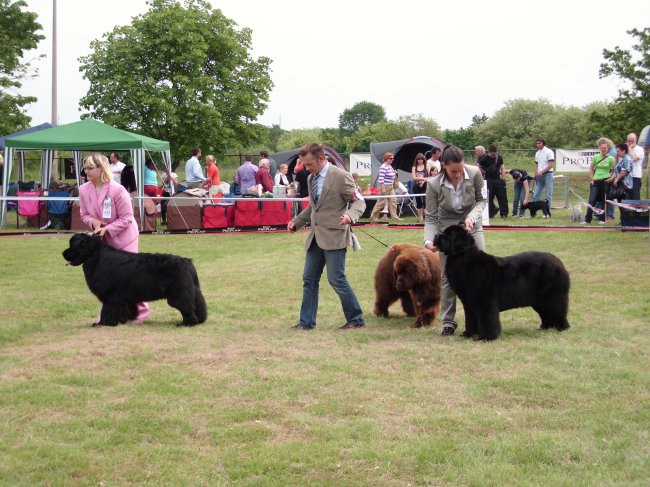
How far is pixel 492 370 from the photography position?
636 centimetres

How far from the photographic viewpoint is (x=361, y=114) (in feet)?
350

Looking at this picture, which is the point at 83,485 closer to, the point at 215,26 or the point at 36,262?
the point at 36,262

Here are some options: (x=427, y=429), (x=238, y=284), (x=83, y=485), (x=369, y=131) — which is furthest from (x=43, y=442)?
(x=369, y=131)

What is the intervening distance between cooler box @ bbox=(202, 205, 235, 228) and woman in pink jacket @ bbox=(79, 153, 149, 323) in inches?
411

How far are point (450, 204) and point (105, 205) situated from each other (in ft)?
12.2

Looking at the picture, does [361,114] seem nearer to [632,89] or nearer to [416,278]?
[632,89]

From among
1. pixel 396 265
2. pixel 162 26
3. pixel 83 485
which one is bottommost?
pixel 83 485

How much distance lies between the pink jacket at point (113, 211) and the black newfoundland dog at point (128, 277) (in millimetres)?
250

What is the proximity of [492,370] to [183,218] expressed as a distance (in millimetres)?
13550

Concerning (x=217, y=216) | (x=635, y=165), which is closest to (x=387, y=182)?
(x=217, y=216)

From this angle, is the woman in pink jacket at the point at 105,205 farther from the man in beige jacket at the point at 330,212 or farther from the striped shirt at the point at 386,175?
the striped shirt at the point at 386,175

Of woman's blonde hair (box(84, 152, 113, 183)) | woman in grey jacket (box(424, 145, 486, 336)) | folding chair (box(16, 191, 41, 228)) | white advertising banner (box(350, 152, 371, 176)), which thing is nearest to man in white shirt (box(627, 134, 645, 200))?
woman in grey jacket (box(424, 145, 486, 336))

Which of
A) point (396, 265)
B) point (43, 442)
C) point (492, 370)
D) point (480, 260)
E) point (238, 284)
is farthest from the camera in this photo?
point (238, 284)

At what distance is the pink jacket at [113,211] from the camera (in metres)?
8.45
